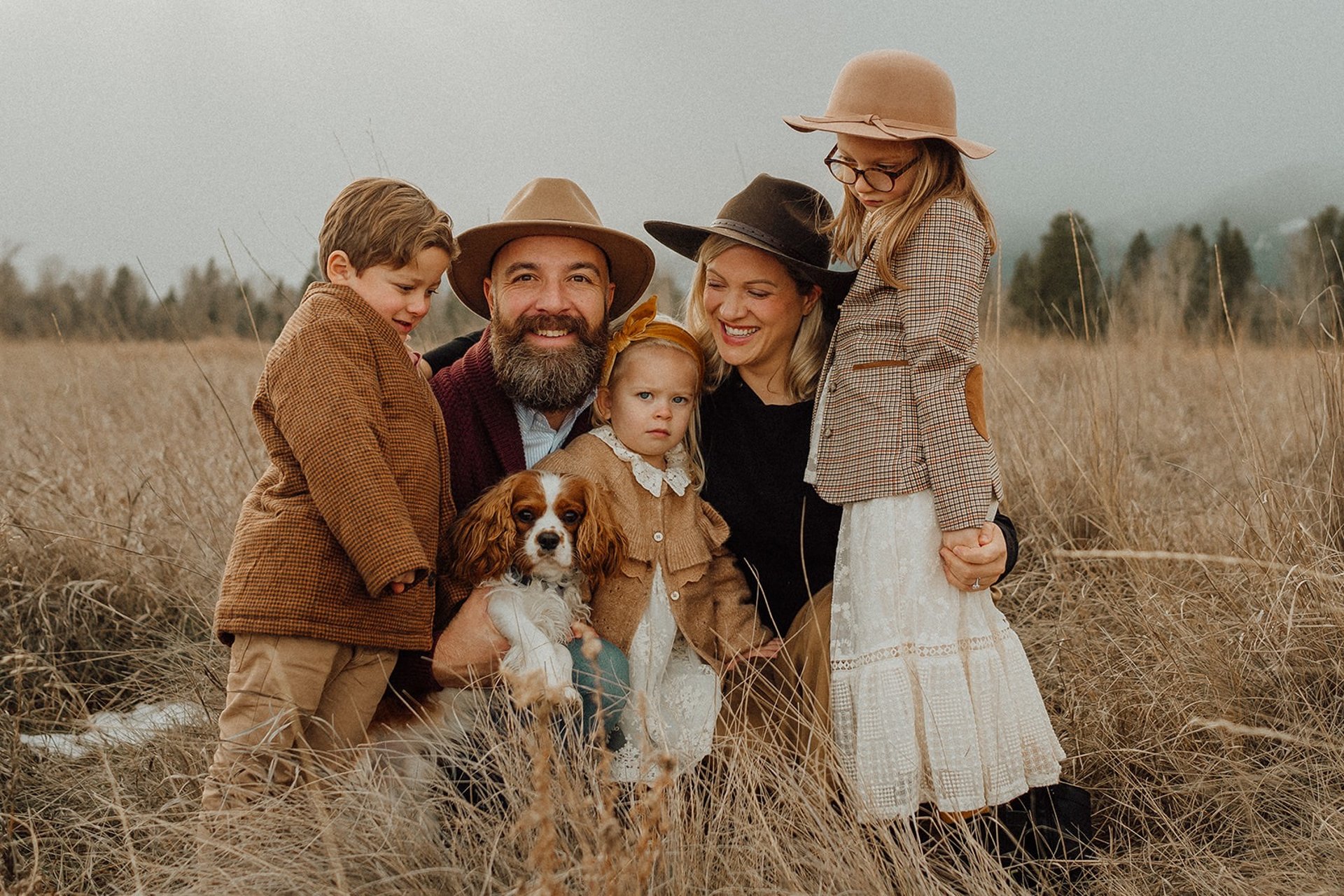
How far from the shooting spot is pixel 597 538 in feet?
10.3

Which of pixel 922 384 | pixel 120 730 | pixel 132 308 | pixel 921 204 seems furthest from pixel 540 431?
pixel 132 308

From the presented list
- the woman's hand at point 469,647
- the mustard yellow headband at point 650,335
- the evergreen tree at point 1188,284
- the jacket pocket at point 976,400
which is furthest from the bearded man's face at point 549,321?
the evergreen tree at point 1188,284

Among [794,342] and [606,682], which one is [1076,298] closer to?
[794,342]

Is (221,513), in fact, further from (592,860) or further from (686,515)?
(592,860)

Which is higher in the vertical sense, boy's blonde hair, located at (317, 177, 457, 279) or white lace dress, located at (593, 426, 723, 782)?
boy's blonde hair, located at (317, 177, 457, 279)

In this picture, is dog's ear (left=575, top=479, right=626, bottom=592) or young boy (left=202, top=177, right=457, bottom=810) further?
dog's ear (left=575, top=479, right=626, bottom=592)

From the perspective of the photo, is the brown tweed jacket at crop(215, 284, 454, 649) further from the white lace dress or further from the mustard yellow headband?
the mustard yellow headband

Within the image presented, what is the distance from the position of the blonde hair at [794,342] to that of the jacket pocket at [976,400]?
601mm

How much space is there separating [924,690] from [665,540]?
968 mm

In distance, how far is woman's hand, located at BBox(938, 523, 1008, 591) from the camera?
2.97 metres

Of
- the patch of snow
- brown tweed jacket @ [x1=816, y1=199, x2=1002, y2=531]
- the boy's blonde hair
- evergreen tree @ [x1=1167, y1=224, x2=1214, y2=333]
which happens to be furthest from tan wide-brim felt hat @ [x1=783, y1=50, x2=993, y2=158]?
evergreen tree @ [x1=1167, y1=224, x2=1214, y2=333]

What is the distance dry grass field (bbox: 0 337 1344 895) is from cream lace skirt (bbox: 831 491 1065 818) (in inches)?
7.9

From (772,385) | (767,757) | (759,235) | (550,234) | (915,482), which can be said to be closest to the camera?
(767,757)

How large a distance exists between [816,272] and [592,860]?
2178 millimetres
